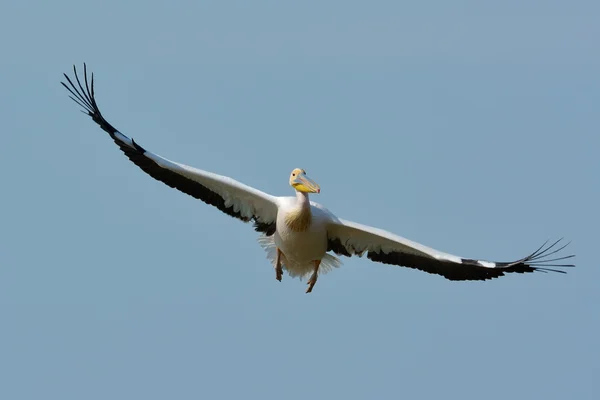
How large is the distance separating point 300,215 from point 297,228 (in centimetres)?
18

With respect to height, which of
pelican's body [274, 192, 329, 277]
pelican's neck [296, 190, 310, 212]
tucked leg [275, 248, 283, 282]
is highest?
pelican's neck [296, 190, 310, 212]

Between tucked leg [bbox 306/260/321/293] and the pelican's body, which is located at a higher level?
the pelican's body

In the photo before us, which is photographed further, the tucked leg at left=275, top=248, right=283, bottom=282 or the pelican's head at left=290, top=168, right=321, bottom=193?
the tucked leg at left=275, top=248, right=283, bottom=282

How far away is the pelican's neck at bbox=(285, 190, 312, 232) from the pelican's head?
106mm

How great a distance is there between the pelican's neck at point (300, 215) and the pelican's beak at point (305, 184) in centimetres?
10

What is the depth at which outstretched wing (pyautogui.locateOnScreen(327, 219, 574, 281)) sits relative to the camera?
18.7m

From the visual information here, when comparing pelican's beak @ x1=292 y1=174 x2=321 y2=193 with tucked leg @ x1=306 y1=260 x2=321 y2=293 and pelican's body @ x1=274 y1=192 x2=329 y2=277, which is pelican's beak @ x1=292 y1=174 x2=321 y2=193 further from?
tucked leg @ x1=306 y1=260 x2=321 y2=293

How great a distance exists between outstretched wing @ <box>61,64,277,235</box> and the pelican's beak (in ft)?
1.68

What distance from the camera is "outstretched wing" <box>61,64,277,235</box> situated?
19080 mm

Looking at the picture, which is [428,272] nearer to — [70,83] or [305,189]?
[305,189]

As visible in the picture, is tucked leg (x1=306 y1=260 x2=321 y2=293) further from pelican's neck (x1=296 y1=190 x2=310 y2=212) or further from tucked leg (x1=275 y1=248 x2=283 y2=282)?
pelican's neck (x1=296 y1=190 x2=310 y2=212)

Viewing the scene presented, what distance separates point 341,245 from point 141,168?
269 cm

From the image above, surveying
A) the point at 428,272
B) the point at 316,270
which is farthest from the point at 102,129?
the point at 428,272

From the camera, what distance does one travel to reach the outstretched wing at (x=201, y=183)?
19080 mm
